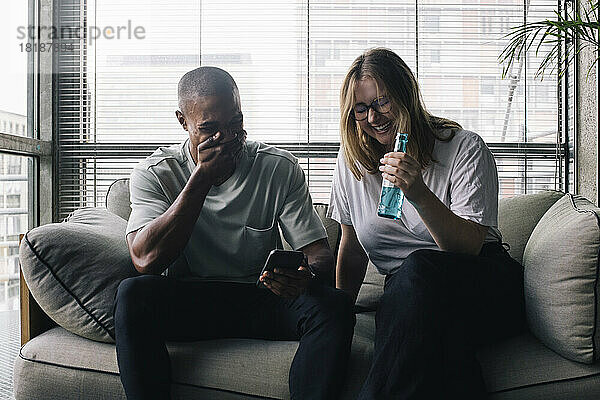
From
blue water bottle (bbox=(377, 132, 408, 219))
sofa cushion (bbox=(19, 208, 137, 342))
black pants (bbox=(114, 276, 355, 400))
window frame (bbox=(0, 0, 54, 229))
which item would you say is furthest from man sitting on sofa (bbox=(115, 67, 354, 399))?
window frame (bbox=(0, 0, 54, 229))

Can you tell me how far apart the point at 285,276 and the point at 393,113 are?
22.2 inches

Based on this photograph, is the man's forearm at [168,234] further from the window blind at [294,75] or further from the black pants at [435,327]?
the window blind at [294,75]

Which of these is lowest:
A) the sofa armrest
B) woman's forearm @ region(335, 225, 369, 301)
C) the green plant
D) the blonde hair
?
the sofa armrest

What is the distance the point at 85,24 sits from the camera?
3.22 meters

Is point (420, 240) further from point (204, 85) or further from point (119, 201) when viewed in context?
point (119, 201)

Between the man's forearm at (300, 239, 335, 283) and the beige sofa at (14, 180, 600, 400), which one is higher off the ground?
the man's forearm at (300, 239, 335, 283)

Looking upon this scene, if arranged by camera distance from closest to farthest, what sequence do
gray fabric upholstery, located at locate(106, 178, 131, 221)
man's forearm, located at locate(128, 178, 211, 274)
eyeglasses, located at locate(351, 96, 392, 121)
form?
man's forearm, located at locate(128, 178, 211, 274), eyeglasses, located at locate(351, 96, 392, 121), gray fabric upholstery, located at locate(106, 178, 131, 221)

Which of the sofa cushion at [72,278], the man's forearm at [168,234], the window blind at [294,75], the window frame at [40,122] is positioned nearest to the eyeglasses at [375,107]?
the man's forearm at [168,234]

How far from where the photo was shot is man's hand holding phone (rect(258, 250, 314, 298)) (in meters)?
1.65

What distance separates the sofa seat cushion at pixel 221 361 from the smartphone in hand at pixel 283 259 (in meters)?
0.21

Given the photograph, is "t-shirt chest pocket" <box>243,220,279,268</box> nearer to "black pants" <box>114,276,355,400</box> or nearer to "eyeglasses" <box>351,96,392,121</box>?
"black pants" <box>114,276,355,400</box>

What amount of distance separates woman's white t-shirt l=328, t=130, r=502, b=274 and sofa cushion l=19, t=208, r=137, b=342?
72cm

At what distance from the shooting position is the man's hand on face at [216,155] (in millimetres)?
1809

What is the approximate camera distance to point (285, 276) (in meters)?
1.67
